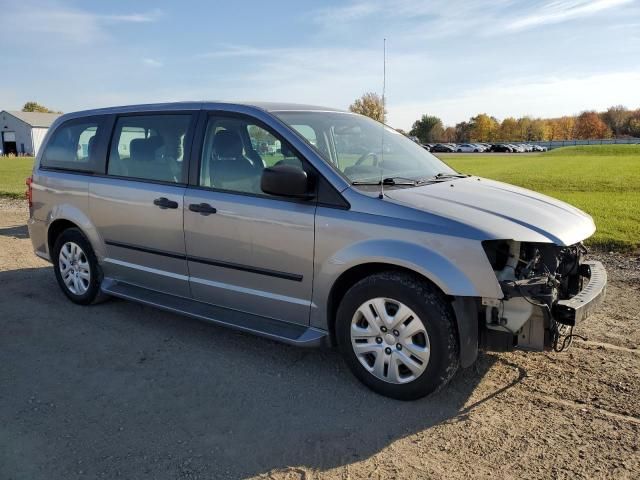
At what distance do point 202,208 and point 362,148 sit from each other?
4.45 feet

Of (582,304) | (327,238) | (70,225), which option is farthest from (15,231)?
(582,304)

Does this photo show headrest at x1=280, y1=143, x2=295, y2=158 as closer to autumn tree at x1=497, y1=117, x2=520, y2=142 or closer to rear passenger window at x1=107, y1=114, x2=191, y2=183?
rear passenger window at x1=107, y1=114, x2=191, y2=183

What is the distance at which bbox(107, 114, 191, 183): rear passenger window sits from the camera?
450 centimetres

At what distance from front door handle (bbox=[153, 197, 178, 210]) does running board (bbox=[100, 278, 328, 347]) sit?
2.57ft

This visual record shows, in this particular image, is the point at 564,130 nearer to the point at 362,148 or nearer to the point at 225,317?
the point at 362,148

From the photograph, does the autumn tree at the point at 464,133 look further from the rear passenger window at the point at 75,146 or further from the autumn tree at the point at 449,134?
the rear passenger window at the point at 75,146

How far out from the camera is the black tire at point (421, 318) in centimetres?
329

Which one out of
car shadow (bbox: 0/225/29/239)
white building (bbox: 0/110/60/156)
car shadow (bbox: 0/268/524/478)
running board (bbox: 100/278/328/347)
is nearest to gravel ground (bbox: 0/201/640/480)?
car shadow (bbox: 0/268/524/478)

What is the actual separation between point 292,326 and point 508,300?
1.52 meters

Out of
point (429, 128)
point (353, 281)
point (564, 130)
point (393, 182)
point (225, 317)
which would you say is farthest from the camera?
point (564, 130)

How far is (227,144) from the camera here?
169 inches

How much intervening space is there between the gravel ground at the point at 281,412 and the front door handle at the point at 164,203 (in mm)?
1122

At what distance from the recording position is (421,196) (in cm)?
363

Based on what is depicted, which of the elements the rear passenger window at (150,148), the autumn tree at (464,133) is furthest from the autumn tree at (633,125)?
the rear passenger window at (150,148)
